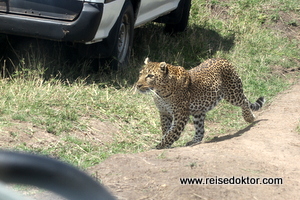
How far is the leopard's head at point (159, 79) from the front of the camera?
6.33 m

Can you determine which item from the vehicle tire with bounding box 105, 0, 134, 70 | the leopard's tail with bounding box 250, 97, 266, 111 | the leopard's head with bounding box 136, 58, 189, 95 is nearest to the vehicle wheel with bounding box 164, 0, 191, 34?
the vehicle tire with bounding box 105, 0, 134, 70

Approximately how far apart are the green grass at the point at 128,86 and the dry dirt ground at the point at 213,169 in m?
0.53

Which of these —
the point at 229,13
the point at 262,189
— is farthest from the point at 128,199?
the point at 229,13

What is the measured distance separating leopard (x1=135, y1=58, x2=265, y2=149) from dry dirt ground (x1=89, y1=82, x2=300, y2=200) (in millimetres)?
536

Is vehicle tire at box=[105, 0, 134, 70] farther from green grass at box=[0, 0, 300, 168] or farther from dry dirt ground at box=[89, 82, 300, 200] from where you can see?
dry dirt ground at box=[89, 82, 300, 200]

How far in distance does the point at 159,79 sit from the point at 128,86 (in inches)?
54.3

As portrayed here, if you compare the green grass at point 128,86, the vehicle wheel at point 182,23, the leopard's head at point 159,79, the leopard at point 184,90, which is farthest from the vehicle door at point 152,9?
the leopard's head at point 159,79

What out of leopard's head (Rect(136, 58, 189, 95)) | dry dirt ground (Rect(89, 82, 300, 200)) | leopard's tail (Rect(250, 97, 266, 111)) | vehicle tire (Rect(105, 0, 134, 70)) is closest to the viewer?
dry dirt ground (Rect(89, 82, 300, 200))

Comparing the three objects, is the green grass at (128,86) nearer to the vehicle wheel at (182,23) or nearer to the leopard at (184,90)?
the vehicle wheel at (182,23)

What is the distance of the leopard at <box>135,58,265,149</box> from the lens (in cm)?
635

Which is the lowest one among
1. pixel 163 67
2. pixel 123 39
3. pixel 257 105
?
pixel 257 105

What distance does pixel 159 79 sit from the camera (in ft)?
20.9

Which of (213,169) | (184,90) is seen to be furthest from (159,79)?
(213,169)

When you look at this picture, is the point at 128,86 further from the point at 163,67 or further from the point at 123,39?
the point at 163,67
